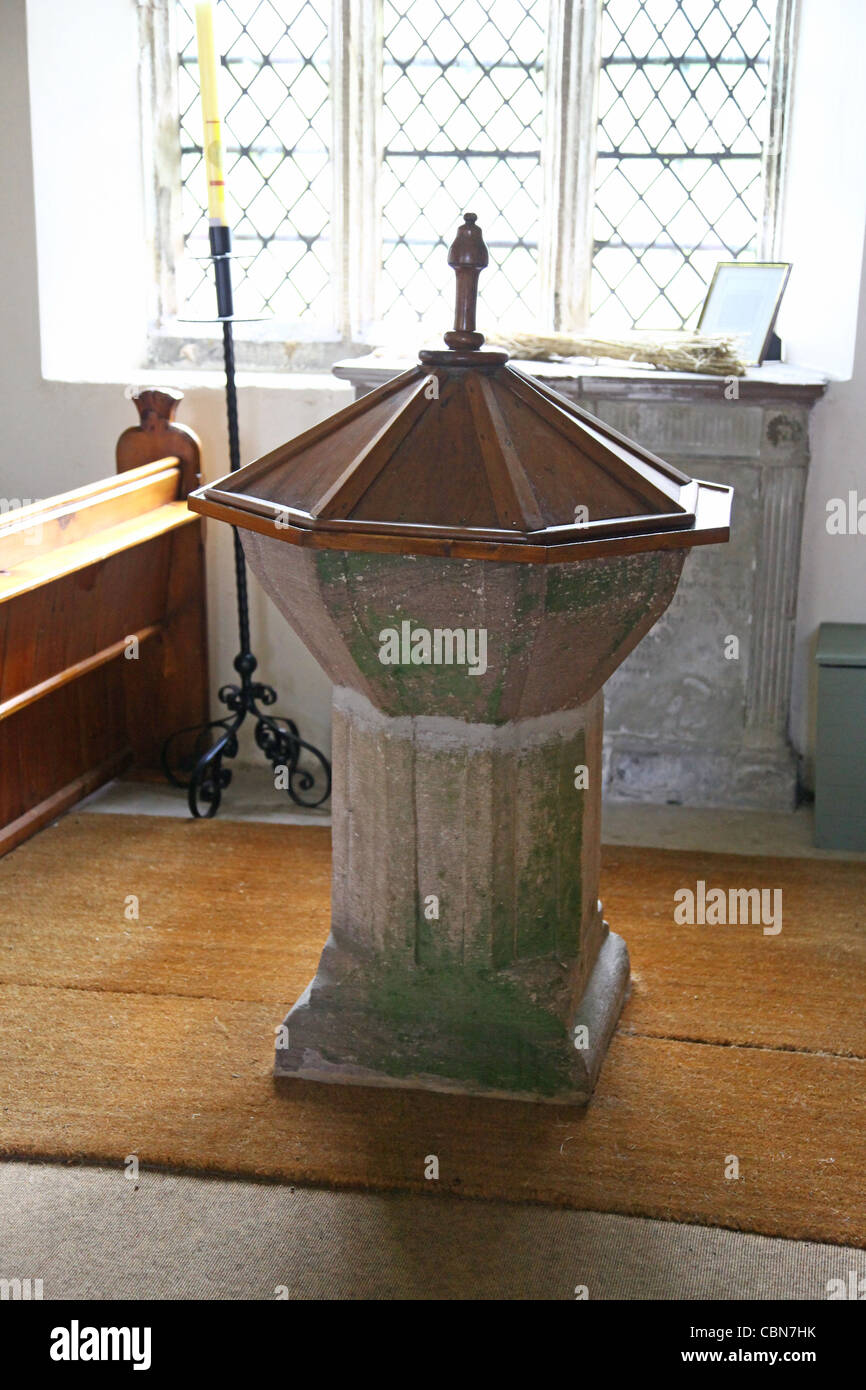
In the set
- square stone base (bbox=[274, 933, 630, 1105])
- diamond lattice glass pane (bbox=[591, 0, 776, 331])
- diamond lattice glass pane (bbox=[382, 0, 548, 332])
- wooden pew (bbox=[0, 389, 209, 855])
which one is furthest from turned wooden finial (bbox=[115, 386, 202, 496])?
square stone base (bbox=[274, 933, 630, 1105])

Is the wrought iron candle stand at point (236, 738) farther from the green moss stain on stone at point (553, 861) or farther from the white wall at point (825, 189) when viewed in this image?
the white wall at point (825, 189)

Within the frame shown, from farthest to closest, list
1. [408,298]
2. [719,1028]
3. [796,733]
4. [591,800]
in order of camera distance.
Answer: [408,298] < [796,733] < [719,1028] < [591,800]

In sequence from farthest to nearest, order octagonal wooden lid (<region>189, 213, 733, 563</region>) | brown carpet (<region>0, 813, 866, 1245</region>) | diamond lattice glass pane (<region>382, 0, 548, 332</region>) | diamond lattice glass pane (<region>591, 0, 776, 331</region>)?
diamond lattice glass pane (<region>382, 0, 548, 332</region>) < diamond lattice glass pane (<region>591, 0, 776, 331</region>) < brown carpet (<region>0, 813, 866, 1245</region>) < octagonal wooden lid (<region>189, 213, 733, 563</region>)

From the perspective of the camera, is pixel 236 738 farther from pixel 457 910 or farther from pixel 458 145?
pixel 458 145

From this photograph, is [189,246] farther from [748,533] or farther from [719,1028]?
[719,1028]

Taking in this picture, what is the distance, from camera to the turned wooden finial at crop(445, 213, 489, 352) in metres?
2.62

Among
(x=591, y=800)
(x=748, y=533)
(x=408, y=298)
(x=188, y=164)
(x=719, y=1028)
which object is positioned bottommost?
(x=719, y=1028)

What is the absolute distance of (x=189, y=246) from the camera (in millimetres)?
4922

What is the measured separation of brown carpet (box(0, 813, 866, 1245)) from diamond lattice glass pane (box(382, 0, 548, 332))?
201 cm

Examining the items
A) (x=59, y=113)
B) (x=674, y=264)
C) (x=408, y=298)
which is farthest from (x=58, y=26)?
(x=674, y=264)

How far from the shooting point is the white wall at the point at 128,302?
4.14 metres

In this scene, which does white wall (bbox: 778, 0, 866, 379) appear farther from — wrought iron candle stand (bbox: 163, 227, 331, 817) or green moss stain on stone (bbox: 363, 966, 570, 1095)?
green moss stain on stone (bbox: 363, 966, 570, 1095)

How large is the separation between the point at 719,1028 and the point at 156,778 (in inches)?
83.4

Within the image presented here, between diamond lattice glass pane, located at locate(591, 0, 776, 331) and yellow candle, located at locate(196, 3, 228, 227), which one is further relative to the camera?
diamond lattice glass pane, located at locate(591, 0, 776, 331)
